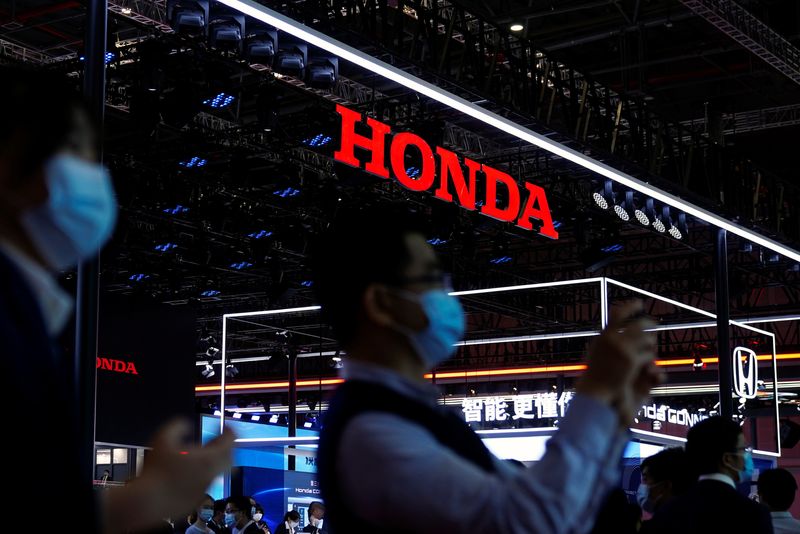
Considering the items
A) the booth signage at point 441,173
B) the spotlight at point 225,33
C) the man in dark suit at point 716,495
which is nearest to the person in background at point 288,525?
the booth signage at point 441,173

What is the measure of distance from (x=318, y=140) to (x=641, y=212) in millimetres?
3746

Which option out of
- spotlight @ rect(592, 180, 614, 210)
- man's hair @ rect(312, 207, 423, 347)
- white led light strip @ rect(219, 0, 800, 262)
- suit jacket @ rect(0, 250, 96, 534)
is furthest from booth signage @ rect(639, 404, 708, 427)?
suit jacket @ rect(0, 250, 96, 534)

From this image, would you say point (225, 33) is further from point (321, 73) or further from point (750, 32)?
point (750, 32)

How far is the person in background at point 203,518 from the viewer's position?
8.72m

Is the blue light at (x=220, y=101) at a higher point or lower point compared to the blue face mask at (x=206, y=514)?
higher

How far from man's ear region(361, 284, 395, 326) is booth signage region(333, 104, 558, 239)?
30.5 feet

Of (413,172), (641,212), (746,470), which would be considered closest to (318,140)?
(413,172)

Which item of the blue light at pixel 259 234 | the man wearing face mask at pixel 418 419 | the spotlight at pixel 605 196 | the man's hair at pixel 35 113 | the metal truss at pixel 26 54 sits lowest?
the man wearing face mask at pixel 418 419

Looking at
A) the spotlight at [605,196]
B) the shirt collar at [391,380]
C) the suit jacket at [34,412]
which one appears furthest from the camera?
the spotlight at [605,196]

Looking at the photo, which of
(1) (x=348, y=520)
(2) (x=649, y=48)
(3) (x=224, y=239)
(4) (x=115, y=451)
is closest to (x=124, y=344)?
(3) (x=224, y=239)

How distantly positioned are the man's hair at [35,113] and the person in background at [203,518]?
8.01 meters

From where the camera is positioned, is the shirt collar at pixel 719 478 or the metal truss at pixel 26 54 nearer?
the shirt collar at pixel 719 478

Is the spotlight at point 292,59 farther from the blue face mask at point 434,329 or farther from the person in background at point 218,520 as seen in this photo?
the blue face mask at point 434,329

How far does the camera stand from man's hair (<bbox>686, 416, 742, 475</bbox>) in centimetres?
329
